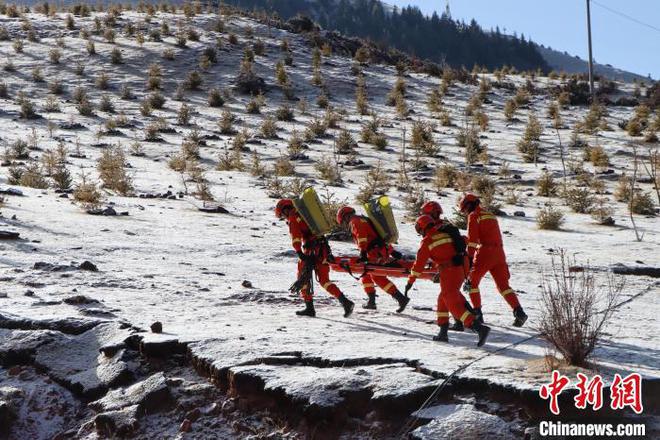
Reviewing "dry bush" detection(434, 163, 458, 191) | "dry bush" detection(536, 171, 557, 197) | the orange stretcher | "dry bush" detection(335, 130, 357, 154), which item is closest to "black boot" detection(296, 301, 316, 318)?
the orange stretcher

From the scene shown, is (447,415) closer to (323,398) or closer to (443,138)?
(323,398)

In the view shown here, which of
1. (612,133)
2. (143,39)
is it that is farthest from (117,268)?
(143,39)

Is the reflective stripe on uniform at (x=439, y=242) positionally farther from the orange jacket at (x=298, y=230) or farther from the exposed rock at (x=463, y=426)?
the exposed rock at (x=463, y=426)

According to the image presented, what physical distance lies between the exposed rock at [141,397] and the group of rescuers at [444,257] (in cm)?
236

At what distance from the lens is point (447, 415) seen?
16.6ft

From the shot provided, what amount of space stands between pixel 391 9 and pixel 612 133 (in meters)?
94.8

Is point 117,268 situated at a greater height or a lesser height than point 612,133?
lesser

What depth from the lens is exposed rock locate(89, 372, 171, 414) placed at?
583 centimetres

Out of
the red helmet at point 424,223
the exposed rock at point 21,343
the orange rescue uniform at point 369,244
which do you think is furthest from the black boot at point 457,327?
the exposed rock at point 21,343

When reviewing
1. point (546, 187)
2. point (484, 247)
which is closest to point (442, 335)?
point (484, 247)

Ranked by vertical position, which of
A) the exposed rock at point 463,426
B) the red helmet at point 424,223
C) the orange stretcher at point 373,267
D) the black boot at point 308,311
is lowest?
the exposed rock at point 463,426

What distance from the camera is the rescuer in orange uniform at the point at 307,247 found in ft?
27.0

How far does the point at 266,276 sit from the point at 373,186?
6.43 meters

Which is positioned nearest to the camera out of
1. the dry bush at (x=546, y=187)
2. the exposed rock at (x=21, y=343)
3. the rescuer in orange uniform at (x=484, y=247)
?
the exposed rock at (x=21, y=343)
